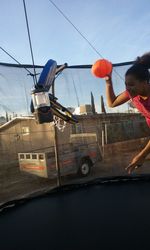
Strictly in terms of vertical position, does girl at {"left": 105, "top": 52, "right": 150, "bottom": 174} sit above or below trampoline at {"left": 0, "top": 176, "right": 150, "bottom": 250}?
above

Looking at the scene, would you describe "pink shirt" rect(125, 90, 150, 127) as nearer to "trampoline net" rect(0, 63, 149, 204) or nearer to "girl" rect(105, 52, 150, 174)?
"girl" rect(105, 52, 150, 174)

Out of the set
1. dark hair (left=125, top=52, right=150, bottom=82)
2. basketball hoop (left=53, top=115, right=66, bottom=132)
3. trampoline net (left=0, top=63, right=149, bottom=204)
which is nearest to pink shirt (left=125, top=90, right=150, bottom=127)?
dark hair (left=125, top=52, right=150, bottom=82)

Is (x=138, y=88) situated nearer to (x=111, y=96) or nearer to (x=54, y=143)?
(x=111, y=96)

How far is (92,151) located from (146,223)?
8.49 metres

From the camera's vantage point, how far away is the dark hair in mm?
1718

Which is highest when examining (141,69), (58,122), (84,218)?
(141,69)

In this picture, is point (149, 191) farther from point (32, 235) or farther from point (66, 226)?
point (32, 235)

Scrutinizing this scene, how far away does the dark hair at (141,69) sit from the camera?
5.64 ft

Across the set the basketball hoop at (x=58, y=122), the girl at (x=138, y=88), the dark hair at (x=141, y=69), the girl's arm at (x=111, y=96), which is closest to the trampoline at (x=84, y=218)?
the girl at (x=138, y=88)

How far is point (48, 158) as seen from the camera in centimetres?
860

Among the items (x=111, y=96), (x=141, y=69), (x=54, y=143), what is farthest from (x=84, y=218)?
(x=54, y=143)

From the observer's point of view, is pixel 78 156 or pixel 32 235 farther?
pixel 78 156

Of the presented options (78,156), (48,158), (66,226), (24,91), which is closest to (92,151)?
(78,156)

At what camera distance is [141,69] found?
1.75 meters
